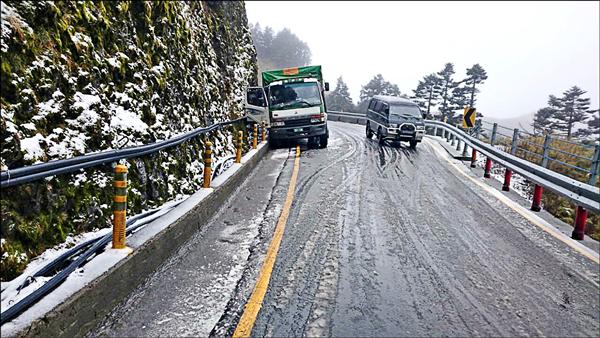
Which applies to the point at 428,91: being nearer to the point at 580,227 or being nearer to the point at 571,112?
the point at 571,112

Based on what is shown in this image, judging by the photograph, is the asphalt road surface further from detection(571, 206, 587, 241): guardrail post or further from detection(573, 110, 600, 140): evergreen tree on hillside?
detection(573, 110, 600, 140): evergreen tree on hillside

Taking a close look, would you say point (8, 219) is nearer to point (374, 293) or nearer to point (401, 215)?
point (374, 293)

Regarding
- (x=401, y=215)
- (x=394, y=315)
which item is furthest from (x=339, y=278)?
(x=401, y=215)

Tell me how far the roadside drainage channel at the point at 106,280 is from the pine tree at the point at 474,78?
68475mm

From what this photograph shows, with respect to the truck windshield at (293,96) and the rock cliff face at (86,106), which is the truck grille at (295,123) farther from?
the rock cliff face at (86,106)

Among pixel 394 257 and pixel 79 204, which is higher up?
pixel 79 204

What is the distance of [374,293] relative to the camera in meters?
4.04

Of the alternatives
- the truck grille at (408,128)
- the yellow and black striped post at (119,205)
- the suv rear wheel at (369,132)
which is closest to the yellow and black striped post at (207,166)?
the yellow and black striped post at (119,205)

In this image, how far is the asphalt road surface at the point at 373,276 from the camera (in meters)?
3.47

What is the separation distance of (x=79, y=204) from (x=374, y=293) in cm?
351

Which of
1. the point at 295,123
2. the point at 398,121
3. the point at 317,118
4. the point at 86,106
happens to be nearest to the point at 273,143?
the point at 295,123

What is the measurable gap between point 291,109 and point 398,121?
5110mm

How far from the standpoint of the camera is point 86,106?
532 cm

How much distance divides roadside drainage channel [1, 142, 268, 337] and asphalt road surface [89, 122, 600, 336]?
5.5 inches
